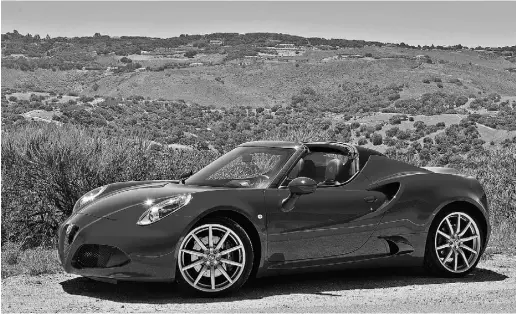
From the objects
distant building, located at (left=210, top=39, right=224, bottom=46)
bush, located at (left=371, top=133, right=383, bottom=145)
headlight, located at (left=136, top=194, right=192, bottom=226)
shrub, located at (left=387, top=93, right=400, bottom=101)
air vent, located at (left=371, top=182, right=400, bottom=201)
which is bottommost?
bush, located at (left=371, top=133, right=383, bottom=145)

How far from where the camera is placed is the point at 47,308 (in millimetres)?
7488

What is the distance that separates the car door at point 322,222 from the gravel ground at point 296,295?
1.22 feet

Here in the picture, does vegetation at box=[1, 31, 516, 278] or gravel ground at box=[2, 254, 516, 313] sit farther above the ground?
gravel ground at box=[2, 254, 516, 313]

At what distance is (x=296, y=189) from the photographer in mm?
8188

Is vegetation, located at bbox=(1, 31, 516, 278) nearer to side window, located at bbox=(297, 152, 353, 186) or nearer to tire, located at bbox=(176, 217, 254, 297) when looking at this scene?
tire, located at bbox=(176, 217, 254, 297)

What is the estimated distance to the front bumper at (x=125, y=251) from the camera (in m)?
7.71

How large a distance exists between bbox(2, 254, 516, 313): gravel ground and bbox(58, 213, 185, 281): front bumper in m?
0.23

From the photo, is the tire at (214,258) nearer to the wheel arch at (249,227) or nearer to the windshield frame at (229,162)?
the wheel arch at (249,227)

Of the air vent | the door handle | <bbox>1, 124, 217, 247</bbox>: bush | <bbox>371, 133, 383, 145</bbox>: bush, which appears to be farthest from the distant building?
the door handle

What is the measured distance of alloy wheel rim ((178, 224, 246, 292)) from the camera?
779 centimetres

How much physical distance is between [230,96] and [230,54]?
74.8 feet

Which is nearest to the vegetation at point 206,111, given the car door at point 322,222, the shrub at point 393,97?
the shrub at point 393,97

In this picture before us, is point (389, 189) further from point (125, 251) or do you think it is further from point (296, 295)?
point (125, 251)

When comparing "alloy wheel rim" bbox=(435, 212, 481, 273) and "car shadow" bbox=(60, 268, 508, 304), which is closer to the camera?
"car shadow" bbox=(60, 268, 508, 304)
